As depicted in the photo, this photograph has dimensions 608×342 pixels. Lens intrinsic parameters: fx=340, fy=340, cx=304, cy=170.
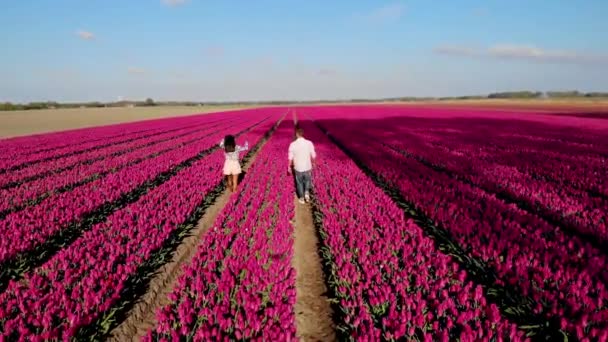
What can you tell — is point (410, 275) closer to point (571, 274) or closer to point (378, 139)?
point (571, 274)

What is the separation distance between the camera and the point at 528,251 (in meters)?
5.58

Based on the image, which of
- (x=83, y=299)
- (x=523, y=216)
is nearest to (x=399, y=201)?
(x=523, y=216)

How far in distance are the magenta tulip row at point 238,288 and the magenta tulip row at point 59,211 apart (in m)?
3.51

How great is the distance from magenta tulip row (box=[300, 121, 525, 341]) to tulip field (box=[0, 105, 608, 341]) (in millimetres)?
30

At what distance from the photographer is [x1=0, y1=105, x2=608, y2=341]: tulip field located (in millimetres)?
3959

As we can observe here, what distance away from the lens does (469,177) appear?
39.8ft

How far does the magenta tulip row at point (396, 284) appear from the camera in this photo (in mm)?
3721

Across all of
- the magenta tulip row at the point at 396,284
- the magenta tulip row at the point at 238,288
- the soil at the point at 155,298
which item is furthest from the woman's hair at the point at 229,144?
the magenta tulip row at the point at 396,284

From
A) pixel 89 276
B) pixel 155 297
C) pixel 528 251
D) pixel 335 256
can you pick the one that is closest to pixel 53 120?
pixel 89 276

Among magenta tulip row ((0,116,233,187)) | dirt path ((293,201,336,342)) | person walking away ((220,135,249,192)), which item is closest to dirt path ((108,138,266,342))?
dirt path ((293,201,336,342))

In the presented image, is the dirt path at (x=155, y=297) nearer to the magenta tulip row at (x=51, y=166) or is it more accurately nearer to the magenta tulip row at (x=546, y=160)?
the magenta tulip row at (x=51, y=166)

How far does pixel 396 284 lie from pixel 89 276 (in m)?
4.55

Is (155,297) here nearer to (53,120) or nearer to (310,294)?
(310,294)

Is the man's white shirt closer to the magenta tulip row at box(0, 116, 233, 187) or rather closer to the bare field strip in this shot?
the magenta tulip row at box(0, 116, 233, 187)
